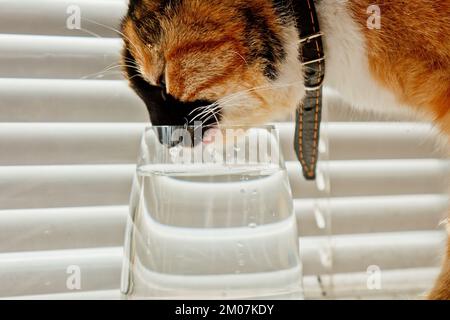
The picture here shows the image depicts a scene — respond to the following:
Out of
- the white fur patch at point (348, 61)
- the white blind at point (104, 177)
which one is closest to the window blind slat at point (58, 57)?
the white blind at point (104, 177)

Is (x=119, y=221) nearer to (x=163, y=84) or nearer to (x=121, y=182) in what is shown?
(x=121, y=182)

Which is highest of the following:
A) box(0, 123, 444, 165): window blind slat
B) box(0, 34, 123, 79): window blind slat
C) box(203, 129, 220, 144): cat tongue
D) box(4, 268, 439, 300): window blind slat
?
box(0, 34, 123, 79): window blind slat

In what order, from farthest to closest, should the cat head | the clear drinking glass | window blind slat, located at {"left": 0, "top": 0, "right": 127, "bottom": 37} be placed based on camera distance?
window blind slat, located at {"left": 0, "top": 0, "right": 127, "bottom": 37} < the cat head < the clear drinking glass

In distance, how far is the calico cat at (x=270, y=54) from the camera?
66 cm

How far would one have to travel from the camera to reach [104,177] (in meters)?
0.88

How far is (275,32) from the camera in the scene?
70 cm

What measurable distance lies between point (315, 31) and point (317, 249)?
0.46 meters

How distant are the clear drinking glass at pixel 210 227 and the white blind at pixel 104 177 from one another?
0.25m

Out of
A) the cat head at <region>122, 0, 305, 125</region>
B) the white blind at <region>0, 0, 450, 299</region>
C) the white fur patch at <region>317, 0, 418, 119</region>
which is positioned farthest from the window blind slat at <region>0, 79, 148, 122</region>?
the white fur patch at <region>317, 0, 418, 119</region>

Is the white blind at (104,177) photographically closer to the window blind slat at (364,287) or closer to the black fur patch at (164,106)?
the window blind slat at (364,287)

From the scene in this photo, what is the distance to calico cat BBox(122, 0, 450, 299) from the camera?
657 millimetres

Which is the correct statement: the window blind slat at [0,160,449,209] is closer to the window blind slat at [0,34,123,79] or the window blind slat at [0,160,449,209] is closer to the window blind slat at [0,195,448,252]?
the window blind slat at [0,195,448,252]

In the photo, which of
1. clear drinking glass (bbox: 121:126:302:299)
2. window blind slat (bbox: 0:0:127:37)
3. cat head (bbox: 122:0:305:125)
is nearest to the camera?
clear drinking glass (bbox: 121:126:302:299)

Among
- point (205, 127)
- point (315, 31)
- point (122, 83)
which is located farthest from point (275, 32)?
point (122, 83)
